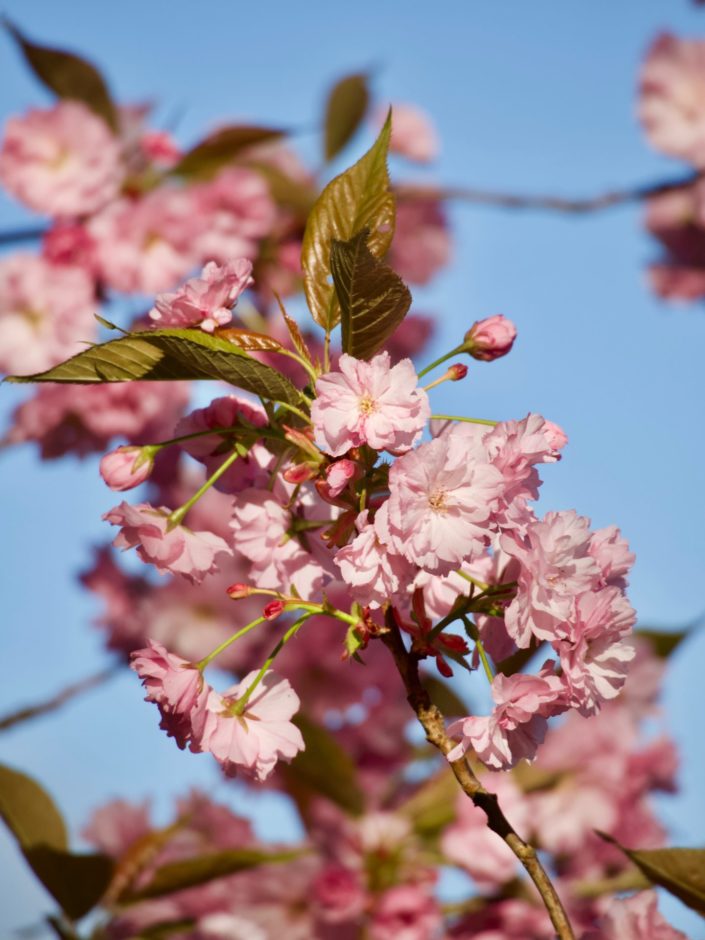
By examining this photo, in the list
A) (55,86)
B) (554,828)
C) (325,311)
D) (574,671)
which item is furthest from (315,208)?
(55,86)

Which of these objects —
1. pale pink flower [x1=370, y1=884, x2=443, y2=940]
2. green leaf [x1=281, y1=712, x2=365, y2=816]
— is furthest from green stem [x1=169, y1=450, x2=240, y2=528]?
pale pink flower [x1=370, y1=884, x2=443, y2=940]

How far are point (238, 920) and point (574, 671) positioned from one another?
1.46m

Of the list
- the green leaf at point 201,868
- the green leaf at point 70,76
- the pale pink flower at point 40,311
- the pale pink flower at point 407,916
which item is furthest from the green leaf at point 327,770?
the green leaf at point 70,76

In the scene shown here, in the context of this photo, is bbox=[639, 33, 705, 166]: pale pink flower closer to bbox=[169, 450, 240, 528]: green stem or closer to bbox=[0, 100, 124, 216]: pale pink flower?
bbox=[0, 100, 124, 216]: pale pink flower

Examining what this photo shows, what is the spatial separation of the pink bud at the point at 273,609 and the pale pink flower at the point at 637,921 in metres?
0.40

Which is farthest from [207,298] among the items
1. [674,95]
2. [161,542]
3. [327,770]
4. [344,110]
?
[674,95]

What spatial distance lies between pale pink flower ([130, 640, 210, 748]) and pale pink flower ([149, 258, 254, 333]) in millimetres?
238

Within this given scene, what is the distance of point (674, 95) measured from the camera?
3568mm

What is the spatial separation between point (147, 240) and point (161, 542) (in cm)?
172

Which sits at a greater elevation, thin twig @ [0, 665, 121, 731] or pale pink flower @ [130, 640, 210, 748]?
thin twig @ [0, 665, 121, 731]

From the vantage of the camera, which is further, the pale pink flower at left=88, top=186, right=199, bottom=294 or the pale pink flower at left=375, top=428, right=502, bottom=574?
the pale pink flower at left=88, top=186, right=199, bottom=294

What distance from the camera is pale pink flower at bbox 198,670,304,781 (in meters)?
0.79

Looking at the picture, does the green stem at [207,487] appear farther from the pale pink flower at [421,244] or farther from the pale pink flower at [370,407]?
the pale pink flower at [421,244]

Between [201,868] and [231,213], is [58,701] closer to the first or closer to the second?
Result: [201,868]
